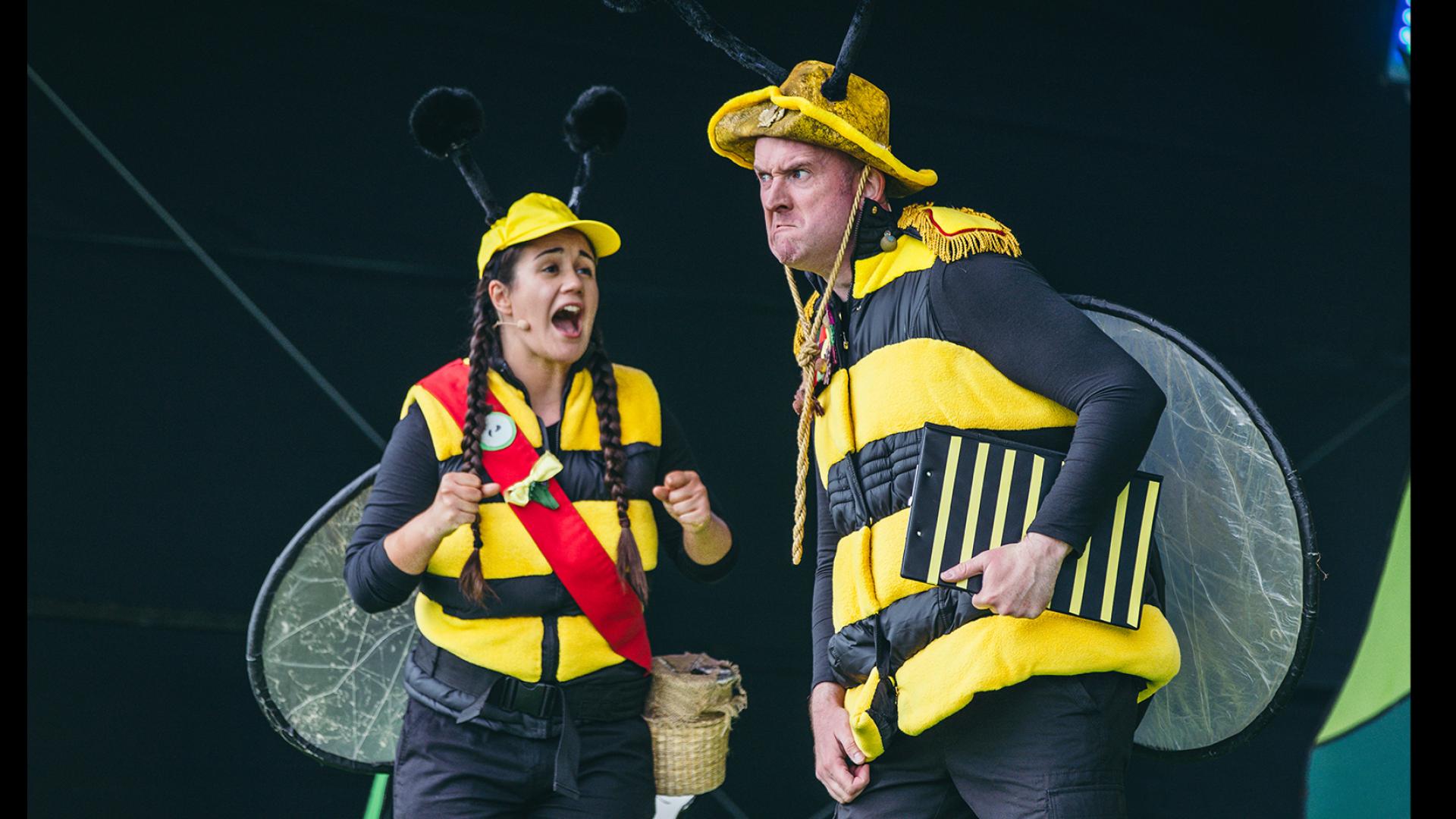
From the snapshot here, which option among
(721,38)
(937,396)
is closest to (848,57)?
(721,38)

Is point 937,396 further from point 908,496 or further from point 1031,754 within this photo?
point 1031,754

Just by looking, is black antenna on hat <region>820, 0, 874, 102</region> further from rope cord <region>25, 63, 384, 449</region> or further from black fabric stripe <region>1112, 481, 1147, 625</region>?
rope cord <region>25, 63, 384, 449</region>

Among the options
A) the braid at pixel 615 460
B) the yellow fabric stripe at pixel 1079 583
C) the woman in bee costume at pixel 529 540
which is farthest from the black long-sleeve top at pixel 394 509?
the yellow fabric stripe at pixel 1079 583

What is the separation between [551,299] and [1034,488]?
1.19 metres

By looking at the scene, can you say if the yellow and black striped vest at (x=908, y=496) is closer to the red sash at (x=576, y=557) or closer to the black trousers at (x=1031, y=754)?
the black trousers at (x=1031, y=754)

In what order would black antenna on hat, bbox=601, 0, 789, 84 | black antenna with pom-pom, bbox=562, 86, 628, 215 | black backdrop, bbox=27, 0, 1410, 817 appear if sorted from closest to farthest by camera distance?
black antenna on hat, bbox=601, 0, 789, 84 → black antenna with pom-pom, bbox=562, 86, 628, 215 → black backdrop, bbox=27, 0, 1410, 817

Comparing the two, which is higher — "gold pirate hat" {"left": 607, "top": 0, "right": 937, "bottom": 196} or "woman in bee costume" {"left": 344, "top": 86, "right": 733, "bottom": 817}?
"gold pirate hat" {"left": 607, "top": 0, "right": 937, "bottom": 196}

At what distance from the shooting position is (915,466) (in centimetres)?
206

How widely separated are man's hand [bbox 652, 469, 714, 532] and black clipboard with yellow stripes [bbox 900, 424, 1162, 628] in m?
0.71

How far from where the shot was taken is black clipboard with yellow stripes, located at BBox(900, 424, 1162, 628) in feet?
6.38

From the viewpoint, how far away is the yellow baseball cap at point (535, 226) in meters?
2.72

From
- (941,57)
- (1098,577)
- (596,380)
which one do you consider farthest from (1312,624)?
(941,57)

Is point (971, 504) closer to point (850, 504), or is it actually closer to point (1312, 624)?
point (850, 504)

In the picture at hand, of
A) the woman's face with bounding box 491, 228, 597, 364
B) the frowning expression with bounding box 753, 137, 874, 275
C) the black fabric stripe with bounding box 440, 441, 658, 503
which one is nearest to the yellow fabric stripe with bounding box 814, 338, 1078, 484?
the frowning expression with bounding box 753, 137, 874, 275
